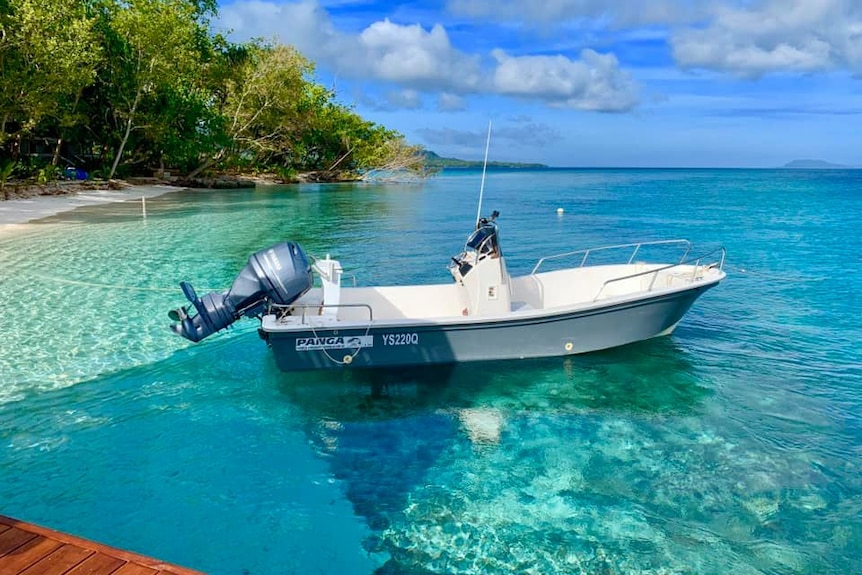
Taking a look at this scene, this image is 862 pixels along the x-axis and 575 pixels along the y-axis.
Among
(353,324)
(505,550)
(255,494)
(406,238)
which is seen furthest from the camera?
(406,238)

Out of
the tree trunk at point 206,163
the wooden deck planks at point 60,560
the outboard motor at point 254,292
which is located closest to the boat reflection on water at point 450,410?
the outboard motor at point 254,292

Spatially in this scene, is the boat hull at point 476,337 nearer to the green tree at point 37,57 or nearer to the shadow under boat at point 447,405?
the shadow under boat at point 447,405

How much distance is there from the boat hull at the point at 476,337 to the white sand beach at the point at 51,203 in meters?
16.5

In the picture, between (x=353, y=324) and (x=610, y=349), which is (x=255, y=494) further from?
(x=610, y=349)

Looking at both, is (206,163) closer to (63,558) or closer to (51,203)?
(51,203)

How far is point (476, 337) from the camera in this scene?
7.93 m

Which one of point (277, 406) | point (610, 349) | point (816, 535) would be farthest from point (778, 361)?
point (277, 406)

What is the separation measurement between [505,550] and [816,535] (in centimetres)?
271

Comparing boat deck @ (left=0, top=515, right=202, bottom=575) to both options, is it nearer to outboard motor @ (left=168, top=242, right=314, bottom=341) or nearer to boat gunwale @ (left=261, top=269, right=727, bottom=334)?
outboard motor @ (left=168, top=242, right=314, bottom=341)

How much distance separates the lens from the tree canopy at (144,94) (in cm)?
2503

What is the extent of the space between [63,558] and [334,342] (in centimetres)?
408

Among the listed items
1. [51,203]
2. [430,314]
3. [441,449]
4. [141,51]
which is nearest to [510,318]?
[430,314]

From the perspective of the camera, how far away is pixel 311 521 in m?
5.15

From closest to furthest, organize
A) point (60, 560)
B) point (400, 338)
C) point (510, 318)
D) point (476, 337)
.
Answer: point (60, 560) < point (400, 338) < point (510, 318) < point (476, 337)
